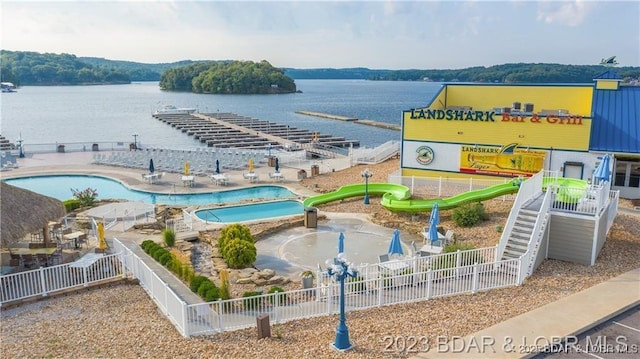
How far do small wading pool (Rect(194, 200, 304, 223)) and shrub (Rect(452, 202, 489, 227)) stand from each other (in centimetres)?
806

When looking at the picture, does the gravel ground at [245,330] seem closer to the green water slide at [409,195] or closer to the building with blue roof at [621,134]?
the green water slide at [409,195]

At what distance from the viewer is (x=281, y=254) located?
18.5 metres

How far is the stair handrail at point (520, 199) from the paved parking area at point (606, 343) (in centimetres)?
387

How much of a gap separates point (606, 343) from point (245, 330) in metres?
7.87

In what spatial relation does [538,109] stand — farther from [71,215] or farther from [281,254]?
[71,215]

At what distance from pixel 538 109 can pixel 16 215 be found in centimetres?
2807

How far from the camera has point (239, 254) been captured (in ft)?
54.6

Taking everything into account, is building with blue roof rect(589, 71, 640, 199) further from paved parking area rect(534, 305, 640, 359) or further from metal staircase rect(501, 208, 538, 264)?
paved parking area rect(534, 305, 640, 359)

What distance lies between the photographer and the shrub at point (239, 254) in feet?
54.5

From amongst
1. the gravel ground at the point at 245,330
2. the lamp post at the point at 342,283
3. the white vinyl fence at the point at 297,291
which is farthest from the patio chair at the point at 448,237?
the lamp post at the point at 342,283

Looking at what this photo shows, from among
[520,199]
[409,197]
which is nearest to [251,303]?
[520,199]

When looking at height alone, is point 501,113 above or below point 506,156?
above

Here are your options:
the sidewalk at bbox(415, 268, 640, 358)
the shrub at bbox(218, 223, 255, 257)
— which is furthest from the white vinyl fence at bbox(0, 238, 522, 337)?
the shrub at bbox(218, 223, 255, 257)

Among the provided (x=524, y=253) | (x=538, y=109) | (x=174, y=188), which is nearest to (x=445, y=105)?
(x=538, y=109)
